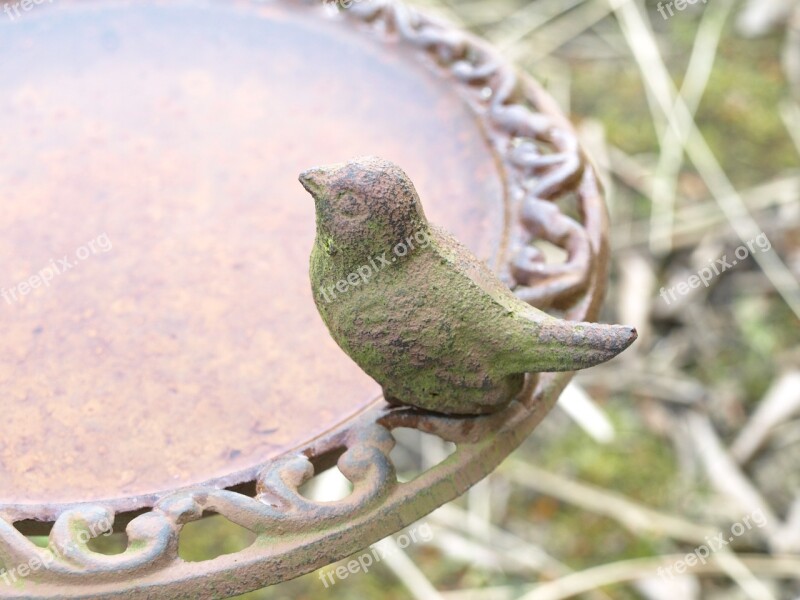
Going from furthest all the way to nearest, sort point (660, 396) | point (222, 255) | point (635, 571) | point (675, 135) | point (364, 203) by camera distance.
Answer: point (675, 135) < point (660, 396) < point (635, 571) < point (222, 255) < point (364, 203)

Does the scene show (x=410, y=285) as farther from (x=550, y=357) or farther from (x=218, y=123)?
(x=218, y=123)

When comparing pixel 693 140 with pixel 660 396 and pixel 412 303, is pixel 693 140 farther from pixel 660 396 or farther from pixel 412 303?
pixel 412 303

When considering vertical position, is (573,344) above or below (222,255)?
below

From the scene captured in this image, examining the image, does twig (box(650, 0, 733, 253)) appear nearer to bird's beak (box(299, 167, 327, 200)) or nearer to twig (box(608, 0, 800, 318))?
twig (box(608, 0, 800, 318))

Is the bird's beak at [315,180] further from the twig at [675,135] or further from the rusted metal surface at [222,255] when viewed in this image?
the twig at [675,135]

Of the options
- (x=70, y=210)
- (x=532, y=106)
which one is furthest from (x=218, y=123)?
(x=532, y=106)

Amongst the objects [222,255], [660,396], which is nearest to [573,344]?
[222,255]
